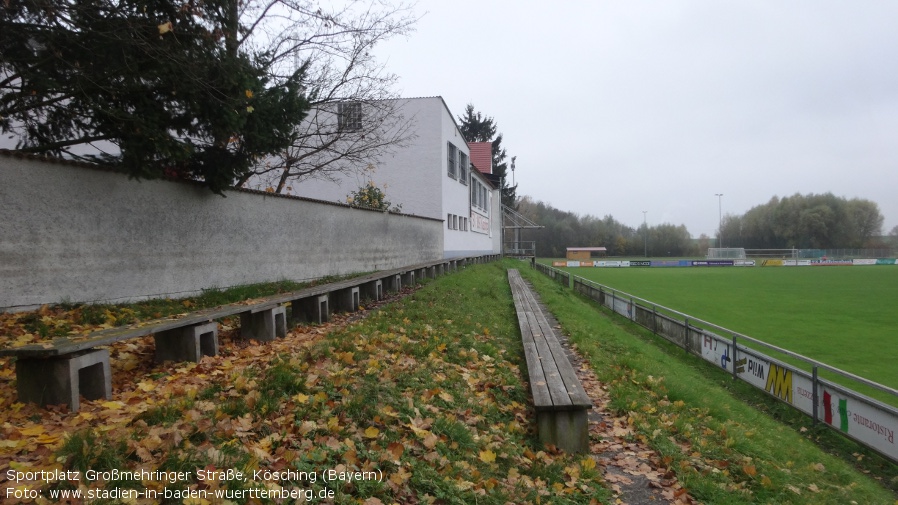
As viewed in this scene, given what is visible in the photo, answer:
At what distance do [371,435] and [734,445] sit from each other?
398cm

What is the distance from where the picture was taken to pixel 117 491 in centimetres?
260

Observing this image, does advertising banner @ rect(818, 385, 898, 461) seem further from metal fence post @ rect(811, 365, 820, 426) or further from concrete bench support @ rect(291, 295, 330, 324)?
concrete bench support @ rect(291, 295, 330, 324)

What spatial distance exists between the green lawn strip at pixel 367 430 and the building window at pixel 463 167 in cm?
2354

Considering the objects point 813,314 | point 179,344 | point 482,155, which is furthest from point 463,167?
point 179,344

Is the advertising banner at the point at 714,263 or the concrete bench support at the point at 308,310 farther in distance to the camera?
the advertising banner at the point at 714,263

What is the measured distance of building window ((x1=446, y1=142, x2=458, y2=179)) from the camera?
26.4 meters

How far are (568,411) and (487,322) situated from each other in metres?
5.10

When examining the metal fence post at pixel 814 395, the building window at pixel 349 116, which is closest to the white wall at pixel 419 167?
the building window at pixel 349 116

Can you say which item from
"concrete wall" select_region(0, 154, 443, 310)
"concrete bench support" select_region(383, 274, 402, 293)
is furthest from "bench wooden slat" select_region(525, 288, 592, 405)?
"concrete wall" select_region(0, 154, 443, 310)

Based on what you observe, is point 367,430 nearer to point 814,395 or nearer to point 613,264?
point 814,395

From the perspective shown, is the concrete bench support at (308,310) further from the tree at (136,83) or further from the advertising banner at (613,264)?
the advertising banner at (613,264)

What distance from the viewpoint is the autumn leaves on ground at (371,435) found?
9.77ft

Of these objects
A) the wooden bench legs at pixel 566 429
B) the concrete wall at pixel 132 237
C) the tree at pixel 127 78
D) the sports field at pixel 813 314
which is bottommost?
the sports field at pixel 813 314

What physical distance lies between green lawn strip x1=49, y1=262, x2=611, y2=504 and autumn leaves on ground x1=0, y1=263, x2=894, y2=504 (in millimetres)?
14
